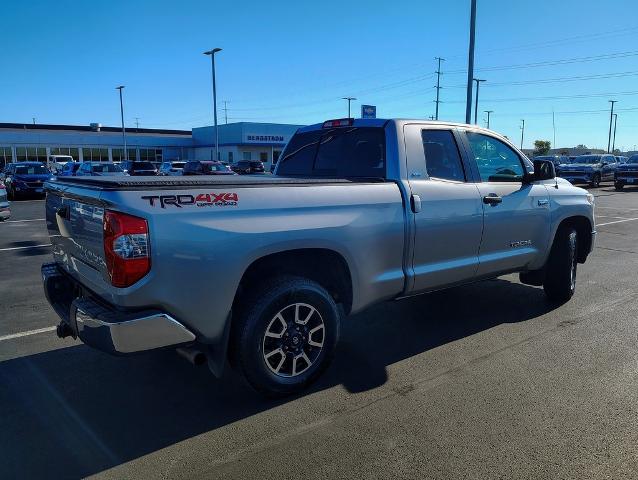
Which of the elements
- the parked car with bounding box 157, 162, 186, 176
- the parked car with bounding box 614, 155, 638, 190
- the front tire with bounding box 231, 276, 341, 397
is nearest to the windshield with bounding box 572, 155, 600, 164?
the parked car with bounding box 614, 155, 638, 190

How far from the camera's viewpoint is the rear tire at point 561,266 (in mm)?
5902

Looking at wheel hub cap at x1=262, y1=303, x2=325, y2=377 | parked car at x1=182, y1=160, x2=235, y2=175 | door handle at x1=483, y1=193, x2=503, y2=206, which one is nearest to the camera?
wheel hub cap at x1=262, y1=303, x2=325, y2=377

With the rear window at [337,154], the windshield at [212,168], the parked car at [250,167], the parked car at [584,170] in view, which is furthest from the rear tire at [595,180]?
the rear window at [337,154]

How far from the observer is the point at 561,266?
5906mm

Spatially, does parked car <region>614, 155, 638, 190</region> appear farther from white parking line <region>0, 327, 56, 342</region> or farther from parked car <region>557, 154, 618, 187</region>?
white parking line <region>0, 327, 56, 342</region>

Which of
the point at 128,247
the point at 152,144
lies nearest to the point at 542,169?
the point at 128,247

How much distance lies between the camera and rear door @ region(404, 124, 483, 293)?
430cm

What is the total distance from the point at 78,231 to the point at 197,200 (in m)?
0.96

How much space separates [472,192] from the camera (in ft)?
15.6

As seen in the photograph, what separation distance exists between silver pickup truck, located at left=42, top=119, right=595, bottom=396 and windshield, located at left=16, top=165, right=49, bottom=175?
2230 centimetres

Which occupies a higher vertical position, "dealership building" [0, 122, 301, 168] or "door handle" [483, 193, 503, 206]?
"dealership building" [0, 122, 301, 168]

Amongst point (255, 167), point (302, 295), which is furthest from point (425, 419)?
point (255, 167)

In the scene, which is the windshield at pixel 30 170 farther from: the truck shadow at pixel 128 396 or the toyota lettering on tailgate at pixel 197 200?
the toyota lettering on tailgate at pixel 197 200

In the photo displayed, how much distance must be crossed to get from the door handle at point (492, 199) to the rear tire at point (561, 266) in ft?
4.78
